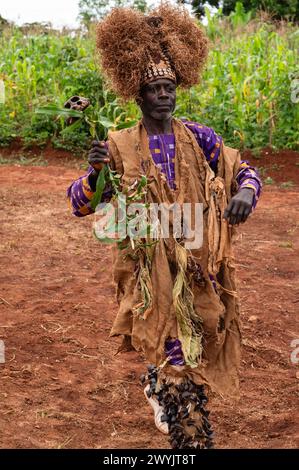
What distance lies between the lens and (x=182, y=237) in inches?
117

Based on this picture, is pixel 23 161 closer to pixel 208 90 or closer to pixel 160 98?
pixel 208 90

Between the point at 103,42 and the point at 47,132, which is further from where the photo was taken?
the point at 47,132

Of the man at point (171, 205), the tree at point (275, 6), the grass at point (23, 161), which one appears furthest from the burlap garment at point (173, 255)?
the tree at point (275, 6)

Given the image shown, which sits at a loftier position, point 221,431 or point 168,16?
point 168,16

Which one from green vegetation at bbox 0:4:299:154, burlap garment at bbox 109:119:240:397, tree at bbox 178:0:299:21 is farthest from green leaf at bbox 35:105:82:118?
tree at bbox 178:0:299:21

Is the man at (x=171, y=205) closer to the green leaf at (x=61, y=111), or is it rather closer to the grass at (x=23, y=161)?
the green leaf at (x=61, y=111)

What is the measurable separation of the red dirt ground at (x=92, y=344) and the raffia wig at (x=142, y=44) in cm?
153

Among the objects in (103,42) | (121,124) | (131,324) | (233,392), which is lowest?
(233,392)

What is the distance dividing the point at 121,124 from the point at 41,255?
124 inches

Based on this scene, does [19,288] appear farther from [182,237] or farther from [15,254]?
[182,237]

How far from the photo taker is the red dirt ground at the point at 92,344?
352cm
